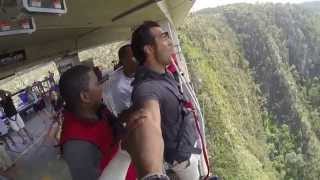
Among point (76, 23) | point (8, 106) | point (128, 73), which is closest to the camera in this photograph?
point (128, 73)

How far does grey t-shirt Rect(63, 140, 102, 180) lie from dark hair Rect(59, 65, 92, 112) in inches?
11.8

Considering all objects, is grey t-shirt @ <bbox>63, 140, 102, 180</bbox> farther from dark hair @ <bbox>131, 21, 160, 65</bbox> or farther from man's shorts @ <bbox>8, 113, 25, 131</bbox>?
man's shorts @ <bbox>8, 113, 25, 131</bbox>

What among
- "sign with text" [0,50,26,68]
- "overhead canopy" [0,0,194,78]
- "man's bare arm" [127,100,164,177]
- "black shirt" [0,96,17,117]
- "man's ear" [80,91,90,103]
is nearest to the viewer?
"man's bare arm" [127,100,164,177]

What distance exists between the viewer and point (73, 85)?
3340 mm

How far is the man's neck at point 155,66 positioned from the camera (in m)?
2.98

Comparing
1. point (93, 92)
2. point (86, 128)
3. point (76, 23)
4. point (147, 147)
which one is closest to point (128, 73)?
point (76, 23)

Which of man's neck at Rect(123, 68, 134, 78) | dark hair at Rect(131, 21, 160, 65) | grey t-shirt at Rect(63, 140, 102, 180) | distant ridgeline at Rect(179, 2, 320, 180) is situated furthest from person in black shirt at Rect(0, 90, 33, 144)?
distant ridgeline at Rect(179, 2, 320, 180)

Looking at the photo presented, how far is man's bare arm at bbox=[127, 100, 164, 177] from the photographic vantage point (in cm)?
215

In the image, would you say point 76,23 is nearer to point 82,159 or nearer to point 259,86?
point 82,159

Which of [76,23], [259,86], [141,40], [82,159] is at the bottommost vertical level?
[259,86]

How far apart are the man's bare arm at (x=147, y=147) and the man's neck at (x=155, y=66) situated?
68 centimetres

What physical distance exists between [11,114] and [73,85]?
3941 millimetres

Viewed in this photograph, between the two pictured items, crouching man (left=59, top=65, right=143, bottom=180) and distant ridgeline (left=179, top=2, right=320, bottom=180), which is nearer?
Result: crouching man (left=59, top=65, right=143, bottom=180)

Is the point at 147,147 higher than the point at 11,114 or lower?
higher
